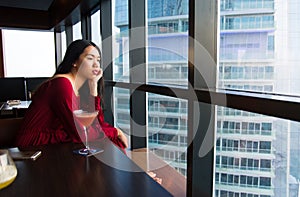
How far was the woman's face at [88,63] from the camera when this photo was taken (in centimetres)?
160

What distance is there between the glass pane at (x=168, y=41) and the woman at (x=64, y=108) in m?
0.57

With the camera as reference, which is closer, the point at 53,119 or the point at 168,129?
the point at 53,119

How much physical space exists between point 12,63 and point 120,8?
13.1 feet

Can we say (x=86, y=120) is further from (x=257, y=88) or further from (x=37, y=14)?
(x=37, y=14)

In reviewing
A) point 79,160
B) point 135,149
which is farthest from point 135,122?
point 79,160

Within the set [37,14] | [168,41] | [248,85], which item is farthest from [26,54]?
[248,85]

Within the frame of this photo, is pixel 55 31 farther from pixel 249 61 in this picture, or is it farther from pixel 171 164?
pixel 249 61

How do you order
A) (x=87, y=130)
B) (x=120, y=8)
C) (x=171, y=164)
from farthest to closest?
(x=120, y=8) < (x=171, y=164) < (x=87, y=130)

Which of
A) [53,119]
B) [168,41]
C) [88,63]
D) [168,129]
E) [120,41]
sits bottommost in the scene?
[168,129]

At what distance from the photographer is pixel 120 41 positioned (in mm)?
2906

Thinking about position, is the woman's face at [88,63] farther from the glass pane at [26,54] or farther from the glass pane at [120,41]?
the glass pane at [26,54]

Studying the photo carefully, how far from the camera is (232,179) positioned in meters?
1.49

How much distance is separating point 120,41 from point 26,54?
3832mm

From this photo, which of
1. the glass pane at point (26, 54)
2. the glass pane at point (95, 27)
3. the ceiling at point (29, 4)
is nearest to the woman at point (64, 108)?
the glass pane at point (95, 27)
